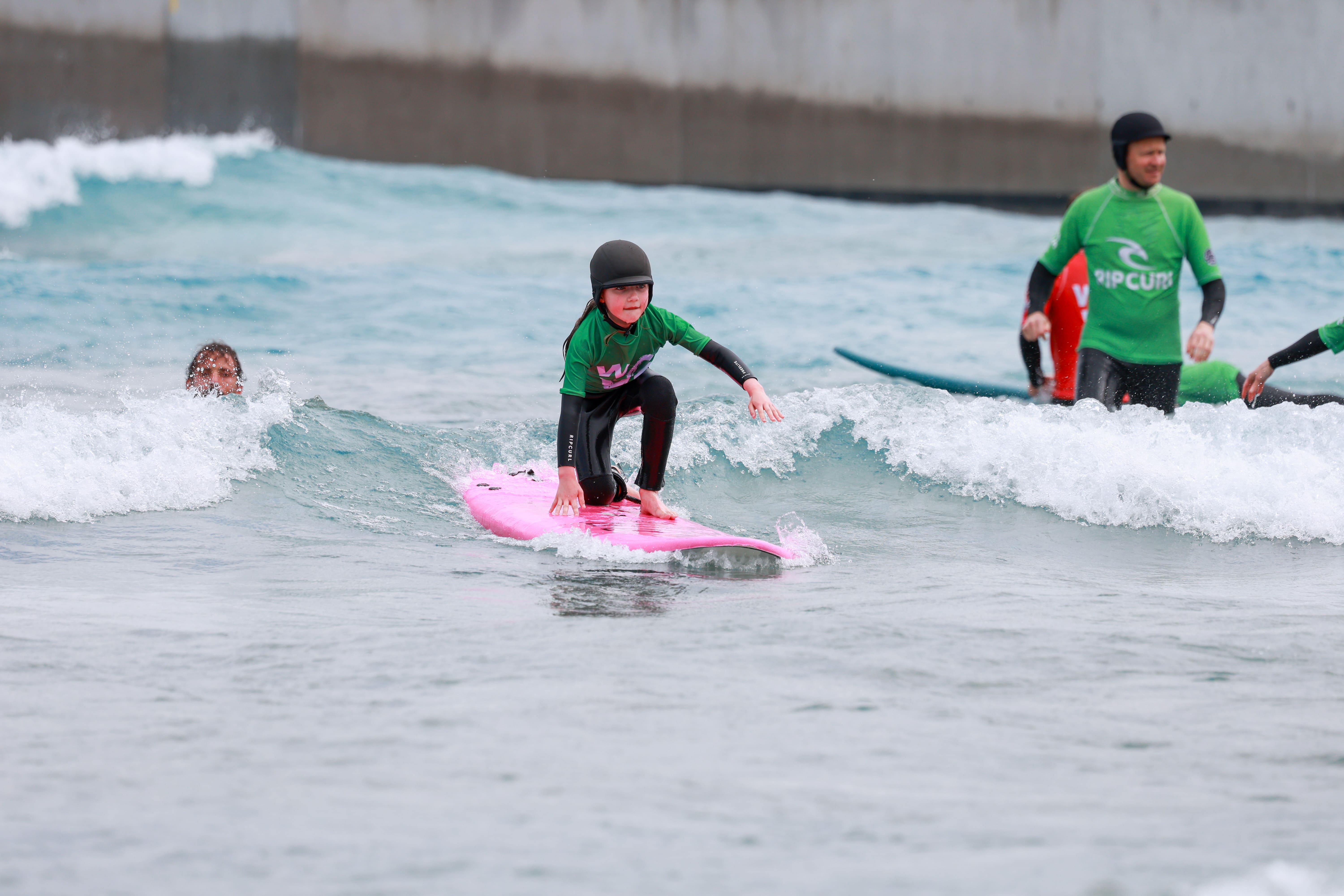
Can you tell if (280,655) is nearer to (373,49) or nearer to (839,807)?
(839,807)

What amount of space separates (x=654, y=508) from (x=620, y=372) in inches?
22.4

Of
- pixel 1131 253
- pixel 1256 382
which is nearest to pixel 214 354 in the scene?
pixel 1131 253

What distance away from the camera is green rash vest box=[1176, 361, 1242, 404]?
7.06 m

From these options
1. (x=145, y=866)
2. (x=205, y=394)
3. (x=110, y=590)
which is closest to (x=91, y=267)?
(x=205, y=394)

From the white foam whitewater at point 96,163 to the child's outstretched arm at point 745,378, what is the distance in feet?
52.1

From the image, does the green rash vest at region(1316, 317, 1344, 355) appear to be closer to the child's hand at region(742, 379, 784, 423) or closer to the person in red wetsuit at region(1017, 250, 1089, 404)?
the person in red wetsuit at region(1017, 250, 1089, 404)

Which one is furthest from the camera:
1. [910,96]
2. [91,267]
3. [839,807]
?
[910,96]

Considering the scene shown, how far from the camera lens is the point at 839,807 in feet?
7.95

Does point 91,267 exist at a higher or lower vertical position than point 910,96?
lower

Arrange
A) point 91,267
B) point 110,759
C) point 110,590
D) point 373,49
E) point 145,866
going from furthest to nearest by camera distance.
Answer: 1. point 373,49
2. point 91,267
3. point 110,590
4. point 110,759
5. point 145,866

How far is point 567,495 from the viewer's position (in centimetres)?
511

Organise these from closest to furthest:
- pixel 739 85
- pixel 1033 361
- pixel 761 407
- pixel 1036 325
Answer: pixel 761 407 → pixel 1036 325 → pixel 1033 361 → pixel 739 85

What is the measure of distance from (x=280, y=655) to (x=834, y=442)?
4.33 meters

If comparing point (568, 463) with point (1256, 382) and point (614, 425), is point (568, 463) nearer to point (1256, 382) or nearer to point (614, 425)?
point (614, 425)
